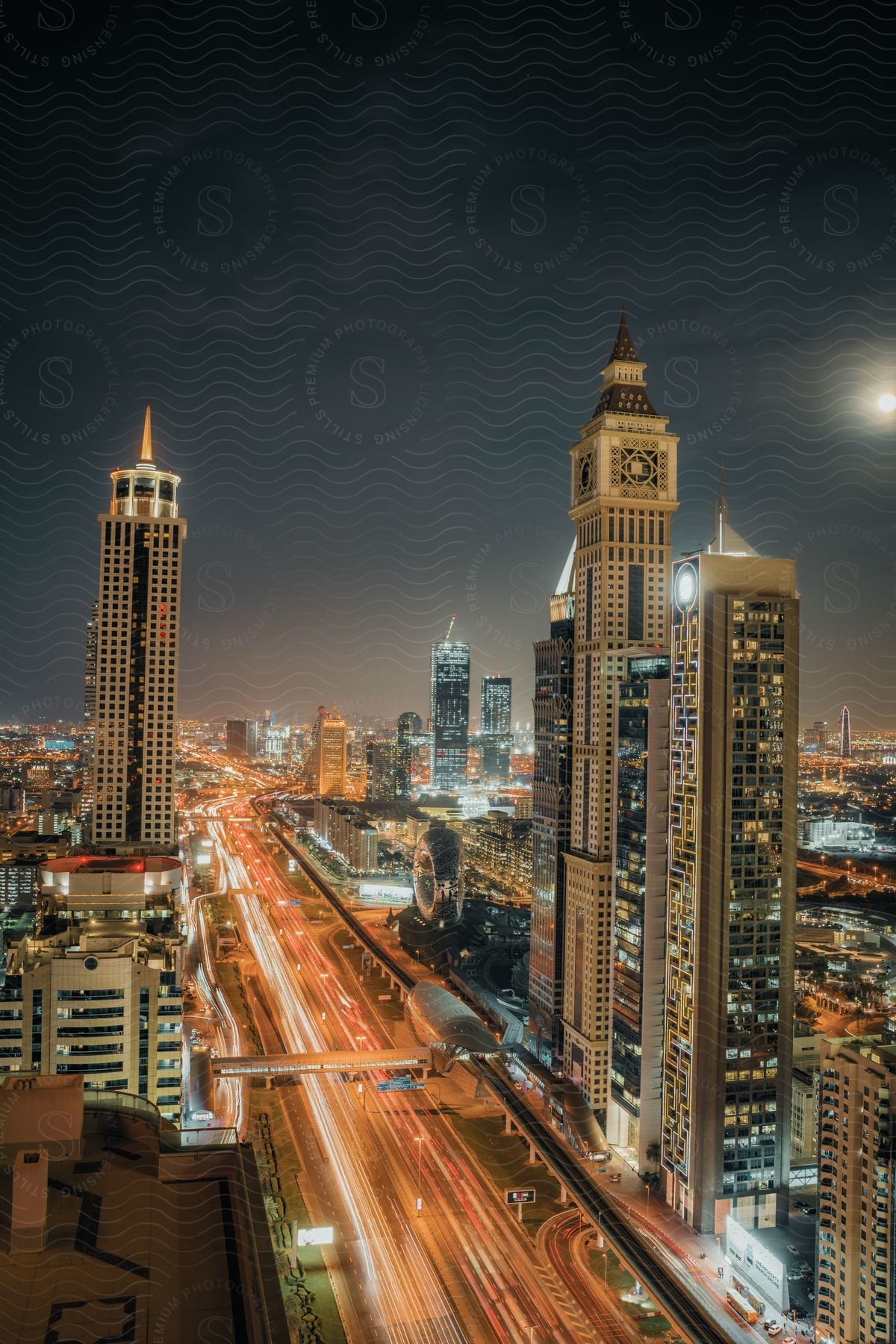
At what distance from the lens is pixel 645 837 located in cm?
1191

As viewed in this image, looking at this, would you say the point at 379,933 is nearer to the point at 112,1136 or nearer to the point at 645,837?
the point at 645,837

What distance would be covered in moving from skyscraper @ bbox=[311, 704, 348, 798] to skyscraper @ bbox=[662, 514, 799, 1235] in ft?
115

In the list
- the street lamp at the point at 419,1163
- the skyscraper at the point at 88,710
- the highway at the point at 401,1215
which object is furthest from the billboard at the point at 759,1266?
the skyscraper at the point at 88,710

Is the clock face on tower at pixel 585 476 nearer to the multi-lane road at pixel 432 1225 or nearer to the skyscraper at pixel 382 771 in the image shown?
the multi-lane road at pixel 432 1225

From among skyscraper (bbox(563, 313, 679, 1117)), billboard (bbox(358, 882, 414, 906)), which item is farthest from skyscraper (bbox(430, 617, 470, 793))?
skyscraper (bbox(563, 313, 679, 1117))

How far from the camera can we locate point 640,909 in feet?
39.4

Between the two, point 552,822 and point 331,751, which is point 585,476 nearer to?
point 552,822

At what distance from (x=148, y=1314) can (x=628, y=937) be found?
9.83 m

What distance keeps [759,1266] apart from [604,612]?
8.21 meters

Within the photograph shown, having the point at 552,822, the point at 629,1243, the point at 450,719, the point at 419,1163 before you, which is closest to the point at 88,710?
the point at 450,719

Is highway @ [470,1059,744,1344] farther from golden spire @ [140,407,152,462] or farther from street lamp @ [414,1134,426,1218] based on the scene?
golden spire @ [140,407,152,462]

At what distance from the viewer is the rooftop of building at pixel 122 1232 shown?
308 cm

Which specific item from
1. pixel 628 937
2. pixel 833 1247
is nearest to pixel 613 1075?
pixel 628 937

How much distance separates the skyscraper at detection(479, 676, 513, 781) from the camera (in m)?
50.9
